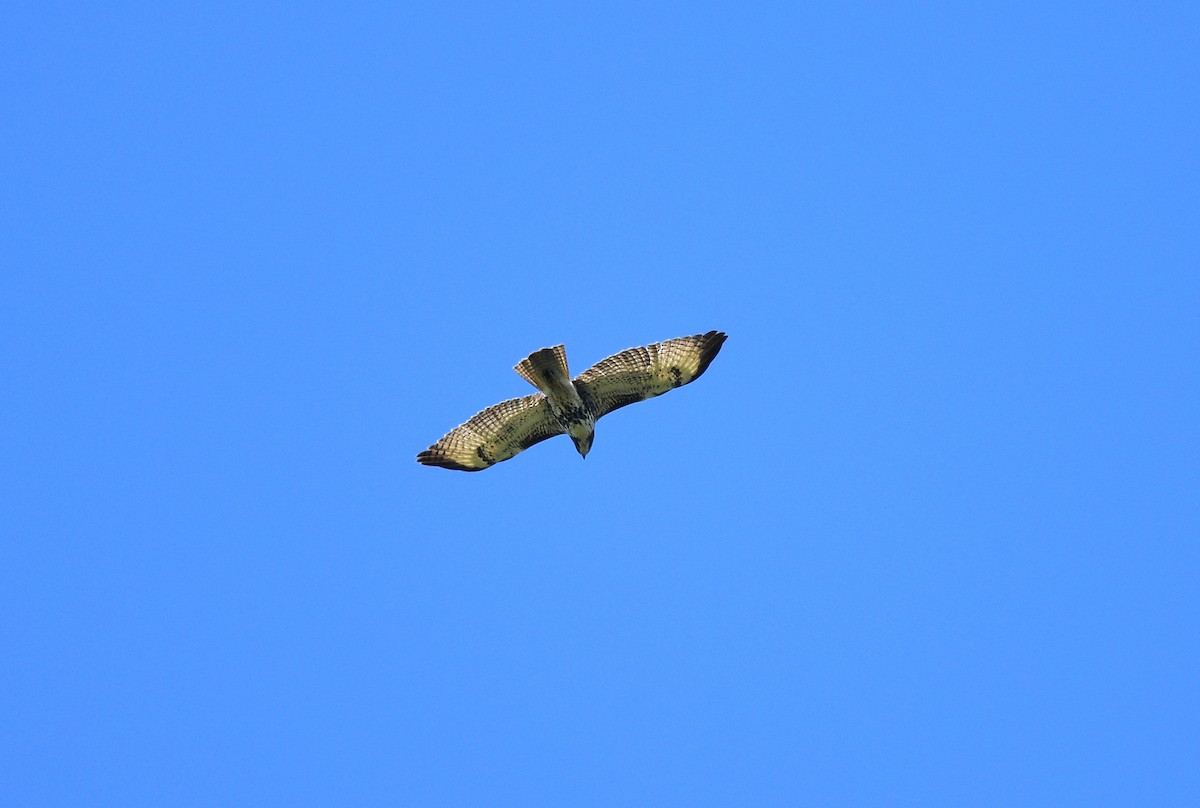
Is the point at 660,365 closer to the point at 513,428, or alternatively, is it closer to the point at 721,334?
the point at 721,334

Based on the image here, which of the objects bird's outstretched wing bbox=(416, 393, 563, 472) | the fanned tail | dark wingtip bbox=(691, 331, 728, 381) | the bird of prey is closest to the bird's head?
the bird of prey

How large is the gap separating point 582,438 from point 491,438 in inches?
54.3

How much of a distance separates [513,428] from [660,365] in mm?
2352

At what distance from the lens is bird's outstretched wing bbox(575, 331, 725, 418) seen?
15938 mm

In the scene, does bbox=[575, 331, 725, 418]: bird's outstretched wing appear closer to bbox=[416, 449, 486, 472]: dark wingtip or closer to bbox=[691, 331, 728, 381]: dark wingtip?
bbox=[691, 331, 728, 381]: dark wingtip

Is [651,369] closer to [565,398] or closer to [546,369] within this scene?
[565,398]

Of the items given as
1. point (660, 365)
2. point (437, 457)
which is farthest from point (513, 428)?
point (660, 365)

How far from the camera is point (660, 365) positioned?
1609 centimetres

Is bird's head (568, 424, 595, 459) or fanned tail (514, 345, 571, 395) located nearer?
fanned tail (514, 345, 571, 395)

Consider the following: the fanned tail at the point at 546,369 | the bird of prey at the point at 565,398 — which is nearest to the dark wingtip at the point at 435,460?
the bird of prey at the point at 565,398

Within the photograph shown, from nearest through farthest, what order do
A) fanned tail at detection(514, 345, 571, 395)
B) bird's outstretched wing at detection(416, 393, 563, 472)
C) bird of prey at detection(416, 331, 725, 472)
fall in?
1. fanned tail at detection(514, 345, 571, 395)
2. bird of prey at detection(416, 331, 725, 472)
3. bird's outstretched wing at detection(416, 393, 563, 472)

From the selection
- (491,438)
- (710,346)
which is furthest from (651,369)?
(491,438)

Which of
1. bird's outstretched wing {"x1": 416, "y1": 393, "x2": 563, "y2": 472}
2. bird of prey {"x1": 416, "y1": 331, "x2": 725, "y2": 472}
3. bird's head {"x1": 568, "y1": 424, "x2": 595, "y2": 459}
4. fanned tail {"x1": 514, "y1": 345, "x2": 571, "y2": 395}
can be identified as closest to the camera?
fanned tail {"x1": 514, "y1": 345, "x2": 571, "y2": 395}

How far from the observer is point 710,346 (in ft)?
52.1
